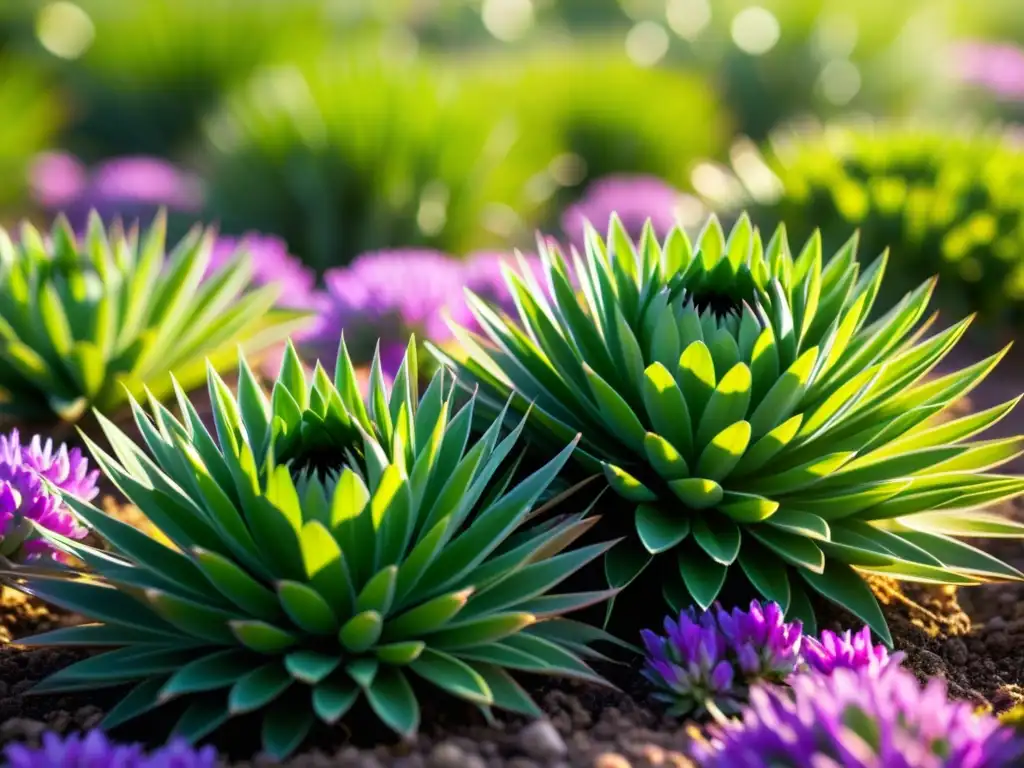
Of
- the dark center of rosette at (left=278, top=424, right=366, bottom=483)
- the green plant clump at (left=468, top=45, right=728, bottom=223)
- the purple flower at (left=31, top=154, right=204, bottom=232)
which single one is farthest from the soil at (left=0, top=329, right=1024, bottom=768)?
the green plant clump at (left=468, top=45, right=728, bottom=223)

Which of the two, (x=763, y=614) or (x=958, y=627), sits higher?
(x=763, y=614)

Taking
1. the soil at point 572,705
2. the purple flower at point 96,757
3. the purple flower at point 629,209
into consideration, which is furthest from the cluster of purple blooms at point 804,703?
the purple flower at point 629,209

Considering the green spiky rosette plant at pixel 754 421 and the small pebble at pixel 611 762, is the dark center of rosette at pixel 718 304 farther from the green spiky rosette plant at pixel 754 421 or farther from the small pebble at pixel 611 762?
the small pebble at pixel 611 762

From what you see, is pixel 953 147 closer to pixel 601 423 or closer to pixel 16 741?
pixel 601 423

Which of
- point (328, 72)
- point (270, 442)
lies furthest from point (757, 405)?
point (328, 72)

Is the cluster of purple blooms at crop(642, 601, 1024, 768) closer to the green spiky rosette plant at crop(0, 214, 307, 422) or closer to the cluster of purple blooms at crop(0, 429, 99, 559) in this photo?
the cluster of purple blooms at crop(0, 429, 99, 559)
